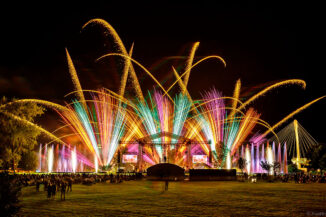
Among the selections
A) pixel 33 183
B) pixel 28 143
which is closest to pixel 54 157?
pixel 28 143

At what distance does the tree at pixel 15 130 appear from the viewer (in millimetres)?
43031

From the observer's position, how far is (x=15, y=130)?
4441 cm

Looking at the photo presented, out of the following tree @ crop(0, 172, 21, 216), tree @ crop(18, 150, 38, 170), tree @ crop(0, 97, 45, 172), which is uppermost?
tree @ crop(0, 97, 45, 172)

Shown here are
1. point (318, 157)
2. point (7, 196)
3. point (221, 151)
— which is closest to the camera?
point (7, 196)

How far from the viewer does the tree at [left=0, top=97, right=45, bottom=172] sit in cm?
4303

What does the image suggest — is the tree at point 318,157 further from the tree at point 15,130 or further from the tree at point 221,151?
the tree at point 15,130

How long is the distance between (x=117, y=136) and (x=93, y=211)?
106ft

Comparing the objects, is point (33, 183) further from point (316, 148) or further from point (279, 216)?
point (316, 148)

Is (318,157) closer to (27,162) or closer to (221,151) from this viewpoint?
(221,151)

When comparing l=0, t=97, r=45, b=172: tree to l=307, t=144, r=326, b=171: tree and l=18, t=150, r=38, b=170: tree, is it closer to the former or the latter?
l=18, t=150, r=38, b=170: tree

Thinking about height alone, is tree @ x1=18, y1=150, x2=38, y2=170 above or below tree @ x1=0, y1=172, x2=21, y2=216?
below

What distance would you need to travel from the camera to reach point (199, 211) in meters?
14.1

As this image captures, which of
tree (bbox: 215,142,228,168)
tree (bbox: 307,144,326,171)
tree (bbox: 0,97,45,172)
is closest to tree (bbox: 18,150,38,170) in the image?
tree (bbox: 0,97,45,172)

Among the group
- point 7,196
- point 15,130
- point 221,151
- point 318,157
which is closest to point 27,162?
point 15,130
